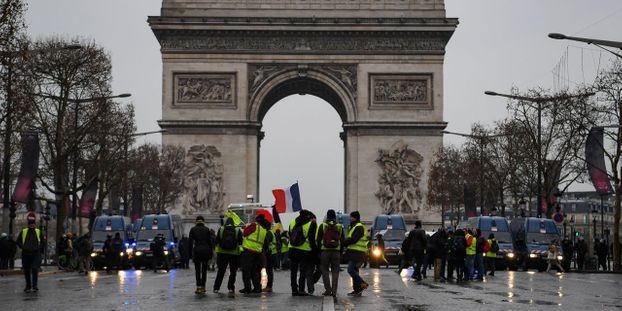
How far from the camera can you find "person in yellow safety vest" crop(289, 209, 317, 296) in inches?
1208

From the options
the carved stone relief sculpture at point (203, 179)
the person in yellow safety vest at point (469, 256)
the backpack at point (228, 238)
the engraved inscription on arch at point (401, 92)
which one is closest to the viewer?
the backpack at point (228, 238)

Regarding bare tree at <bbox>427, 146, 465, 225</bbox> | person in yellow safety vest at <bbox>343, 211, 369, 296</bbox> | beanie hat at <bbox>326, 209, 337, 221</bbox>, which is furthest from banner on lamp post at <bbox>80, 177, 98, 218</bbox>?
beanie hat at <bbox>326, 209, 337, 221</bbox>

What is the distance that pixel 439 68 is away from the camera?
88938mm

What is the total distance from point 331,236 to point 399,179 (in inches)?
2306

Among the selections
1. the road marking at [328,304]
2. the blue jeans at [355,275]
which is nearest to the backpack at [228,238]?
the blue jeans at [355,275]

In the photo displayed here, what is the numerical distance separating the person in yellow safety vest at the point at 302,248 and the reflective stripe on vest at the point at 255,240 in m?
0.72

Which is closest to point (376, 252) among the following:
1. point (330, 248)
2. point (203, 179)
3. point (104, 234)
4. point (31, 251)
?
point (104, 234)

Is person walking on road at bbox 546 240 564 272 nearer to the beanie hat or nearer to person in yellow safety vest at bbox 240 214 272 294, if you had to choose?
person in yellow safety vest at bbox 240 214 272 294

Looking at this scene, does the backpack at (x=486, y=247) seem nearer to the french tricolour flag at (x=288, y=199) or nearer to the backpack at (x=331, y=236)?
the backpack at (x=331, y=236)

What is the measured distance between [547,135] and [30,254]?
5485 centimetres

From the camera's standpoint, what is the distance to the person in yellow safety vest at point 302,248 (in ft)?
101

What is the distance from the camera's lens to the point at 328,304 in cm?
2636

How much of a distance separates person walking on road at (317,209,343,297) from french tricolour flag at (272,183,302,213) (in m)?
41.2

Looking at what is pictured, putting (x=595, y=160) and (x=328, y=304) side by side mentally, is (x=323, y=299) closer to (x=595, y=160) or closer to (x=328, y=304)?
(x=328, y=304)
